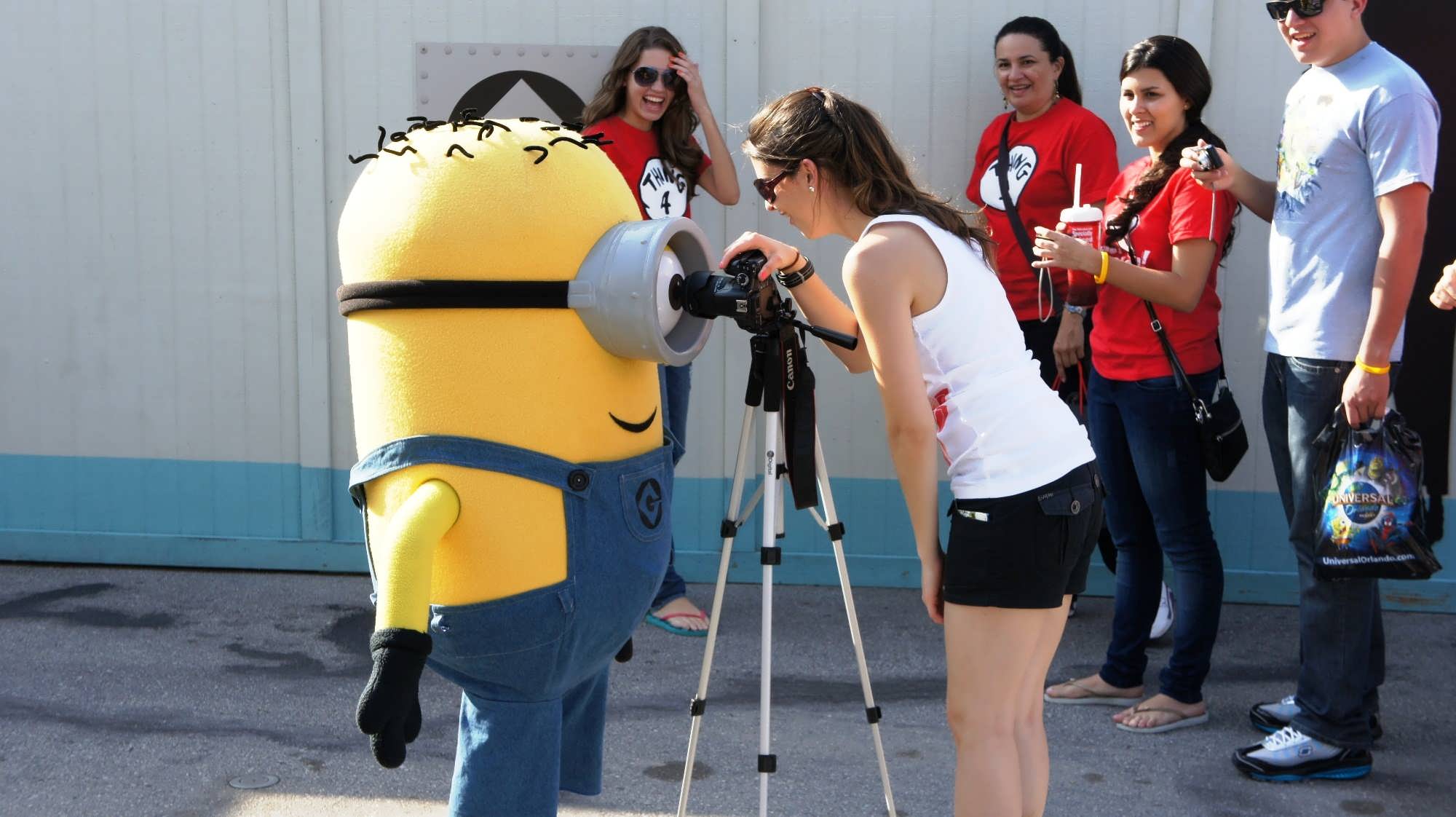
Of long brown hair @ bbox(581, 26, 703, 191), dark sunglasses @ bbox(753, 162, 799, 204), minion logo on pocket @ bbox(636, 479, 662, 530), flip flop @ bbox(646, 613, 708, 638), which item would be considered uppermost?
long brown hair @ bbox(581, 26, 703, 191)

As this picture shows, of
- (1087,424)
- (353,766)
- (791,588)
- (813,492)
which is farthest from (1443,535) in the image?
(353,766)

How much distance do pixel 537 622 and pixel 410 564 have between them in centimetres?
26

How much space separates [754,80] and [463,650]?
3.44 metres

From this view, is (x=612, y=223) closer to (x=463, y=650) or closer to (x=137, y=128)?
(x=463, y=650)

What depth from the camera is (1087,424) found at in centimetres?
426

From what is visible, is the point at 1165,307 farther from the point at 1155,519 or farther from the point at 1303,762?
the point at 1303,762

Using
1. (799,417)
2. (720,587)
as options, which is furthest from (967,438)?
(720,587)

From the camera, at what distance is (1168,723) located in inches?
160

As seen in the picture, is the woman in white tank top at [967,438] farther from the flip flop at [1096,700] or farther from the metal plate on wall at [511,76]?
the metal plate on wall at [511,76]

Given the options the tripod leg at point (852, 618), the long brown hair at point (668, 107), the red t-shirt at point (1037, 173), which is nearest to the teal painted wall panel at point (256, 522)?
the red t-shirt at point (1037, 173)

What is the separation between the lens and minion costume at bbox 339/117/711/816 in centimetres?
225

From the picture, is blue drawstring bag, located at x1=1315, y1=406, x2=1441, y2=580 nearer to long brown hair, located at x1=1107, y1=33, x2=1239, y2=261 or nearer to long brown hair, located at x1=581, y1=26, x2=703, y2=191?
long brown hair, located at x1=1107, y1=33, x2=1239, y2=261

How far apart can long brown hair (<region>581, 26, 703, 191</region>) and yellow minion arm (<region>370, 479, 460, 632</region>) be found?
286cm

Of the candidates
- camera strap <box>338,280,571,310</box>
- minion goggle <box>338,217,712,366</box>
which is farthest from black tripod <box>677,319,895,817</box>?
camera strap <box>338,280,571,310</box>
